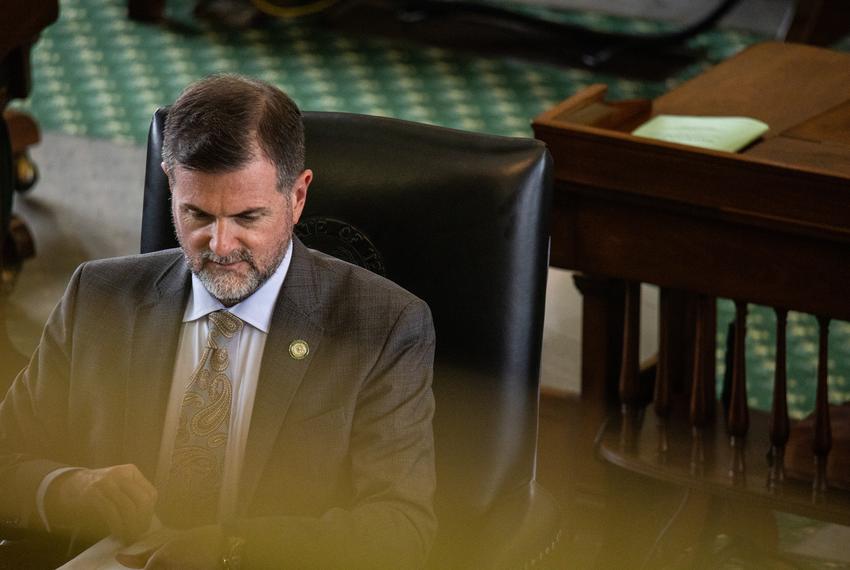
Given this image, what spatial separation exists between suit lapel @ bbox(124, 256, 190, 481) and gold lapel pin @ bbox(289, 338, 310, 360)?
0.47 ft

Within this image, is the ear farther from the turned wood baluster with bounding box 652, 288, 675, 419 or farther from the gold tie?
the turned wood baluster with bounding box 652, 288, 675, 419

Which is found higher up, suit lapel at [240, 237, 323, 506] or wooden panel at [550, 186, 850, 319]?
suit lapel at [240, 237, 323, 506]

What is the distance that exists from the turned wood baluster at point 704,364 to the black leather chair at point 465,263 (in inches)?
29.8

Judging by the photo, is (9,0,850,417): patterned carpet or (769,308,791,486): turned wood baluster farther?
(9,0,850,417): patterned carpet

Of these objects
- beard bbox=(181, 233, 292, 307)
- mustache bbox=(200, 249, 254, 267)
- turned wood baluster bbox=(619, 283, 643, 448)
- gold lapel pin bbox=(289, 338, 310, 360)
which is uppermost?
mustache bbox=(200, 249, 254, 267)

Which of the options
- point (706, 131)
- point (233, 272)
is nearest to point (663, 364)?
point (706, 131)

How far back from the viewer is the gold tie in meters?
1.72

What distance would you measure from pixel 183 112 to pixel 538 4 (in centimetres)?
541

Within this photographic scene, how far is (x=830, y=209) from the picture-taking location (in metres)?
2.46

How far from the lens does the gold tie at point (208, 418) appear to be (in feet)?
5.63

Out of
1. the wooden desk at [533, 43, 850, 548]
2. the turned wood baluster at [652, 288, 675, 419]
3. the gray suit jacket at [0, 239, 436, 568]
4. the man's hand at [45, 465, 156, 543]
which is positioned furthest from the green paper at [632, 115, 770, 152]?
the man's hand at [45, 465, 156, 543]

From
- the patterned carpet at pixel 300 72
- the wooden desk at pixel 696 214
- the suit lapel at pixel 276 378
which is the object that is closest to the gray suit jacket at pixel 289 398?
the suit lapel at pixel 276 378

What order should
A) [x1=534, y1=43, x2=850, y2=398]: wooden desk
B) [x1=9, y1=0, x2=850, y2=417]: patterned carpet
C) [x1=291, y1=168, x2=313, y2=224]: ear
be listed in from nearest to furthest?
1. [x1=291, y1=168, x2=313, y2=224]: ear
2. [x1=534, y1=43, x2=850, y2=398]: wooden desk
3. [x1=9, y1=0, x2=850, y2=417]: patterned carpet

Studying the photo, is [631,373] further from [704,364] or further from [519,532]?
[519,532]
